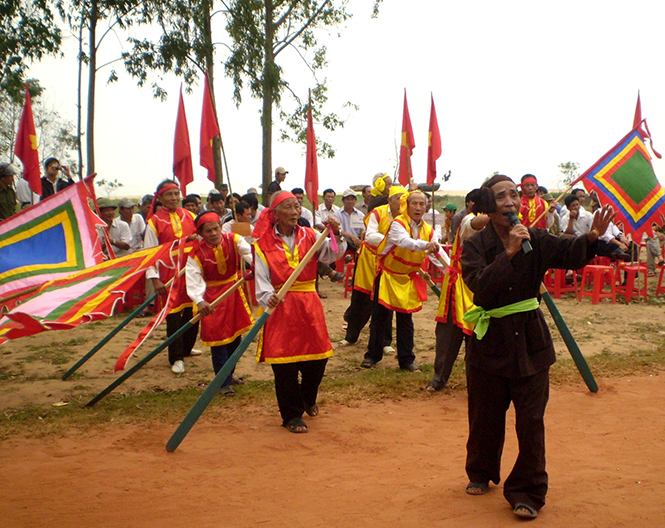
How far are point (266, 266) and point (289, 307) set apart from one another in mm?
396

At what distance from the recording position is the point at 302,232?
5422mm

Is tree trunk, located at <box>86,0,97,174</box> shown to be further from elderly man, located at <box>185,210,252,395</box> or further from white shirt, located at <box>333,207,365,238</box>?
elderly man, located at <box>185,210,252,395</box>

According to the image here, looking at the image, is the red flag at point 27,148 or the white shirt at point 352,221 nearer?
the red flag at point 27,148

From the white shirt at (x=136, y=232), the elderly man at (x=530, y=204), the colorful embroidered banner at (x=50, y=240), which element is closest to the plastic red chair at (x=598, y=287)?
the elderly man at (x=530, y=204)

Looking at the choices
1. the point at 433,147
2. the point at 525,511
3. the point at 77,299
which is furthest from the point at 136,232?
the point at 525,511

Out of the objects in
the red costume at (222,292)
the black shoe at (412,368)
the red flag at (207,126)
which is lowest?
the black shoe at (412,368)

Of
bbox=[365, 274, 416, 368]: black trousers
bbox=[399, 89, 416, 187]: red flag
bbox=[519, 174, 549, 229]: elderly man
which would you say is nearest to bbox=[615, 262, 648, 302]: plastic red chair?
bbox=[519, 174, 549, 229]: elderly man

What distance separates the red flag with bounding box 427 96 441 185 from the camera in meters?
10.7

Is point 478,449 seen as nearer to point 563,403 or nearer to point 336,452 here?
point 336,452

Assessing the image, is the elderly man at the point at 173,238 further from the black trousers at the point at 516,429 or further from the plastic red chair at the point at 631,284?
the plastic red chair at the point at 631,284

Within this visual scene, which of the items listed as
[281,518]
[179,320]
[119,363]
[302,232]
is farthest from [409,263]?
[281,518]

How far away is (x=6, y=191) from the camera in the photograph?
912cm

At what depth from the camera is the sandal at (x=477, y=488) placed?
383 cm

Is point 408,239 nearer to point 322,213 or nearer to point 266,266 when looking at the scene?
point 266,266
